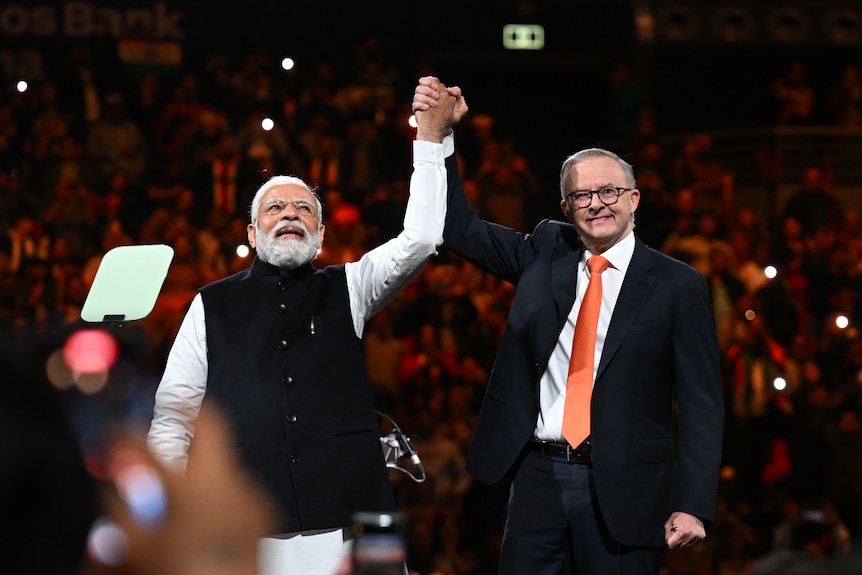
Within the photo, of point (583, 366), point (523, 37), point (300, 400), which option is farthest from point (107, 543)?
point (523, 37)

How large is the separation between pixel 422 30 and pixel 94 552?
487 inches

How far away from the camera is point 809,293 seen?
1010 cm

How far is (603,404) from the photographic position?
12.5ft

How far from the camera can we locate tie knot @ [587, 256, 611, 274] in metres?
3.95

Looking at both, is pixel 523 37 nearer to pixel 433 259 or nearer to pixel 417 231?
pixel 433 259

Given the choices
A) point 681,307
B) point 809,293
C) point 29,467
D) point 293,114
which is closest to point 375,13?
point 293,114

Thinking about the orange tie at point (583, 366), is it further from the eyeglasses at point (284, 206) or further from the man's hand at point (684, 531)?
the eyeglasses at point (284, 206)

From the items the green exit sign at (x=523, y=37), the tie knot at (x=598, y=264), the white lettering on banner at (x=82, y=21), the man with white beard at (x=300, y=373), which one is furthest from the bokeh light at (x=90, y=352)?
the green exit sign at (x=523, y=37)

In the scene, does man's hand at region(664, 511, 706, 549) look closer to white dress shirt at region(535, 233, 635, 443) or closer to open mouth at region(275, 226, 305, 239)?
white dress shirt at region(535, 233, 635, 443)

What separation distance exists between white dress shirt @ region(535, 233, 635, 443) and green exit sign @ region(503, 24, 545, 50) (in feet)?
34.2

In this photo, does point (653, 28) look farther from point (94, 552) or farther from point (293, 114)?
point (94, 552)

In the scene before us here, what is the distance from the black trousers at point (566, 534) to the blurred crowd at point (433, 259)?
8.18 feet

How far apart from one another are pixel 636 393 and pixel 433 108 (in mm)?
1006

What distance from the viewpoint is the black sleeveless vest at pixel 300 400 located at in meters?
3.85
